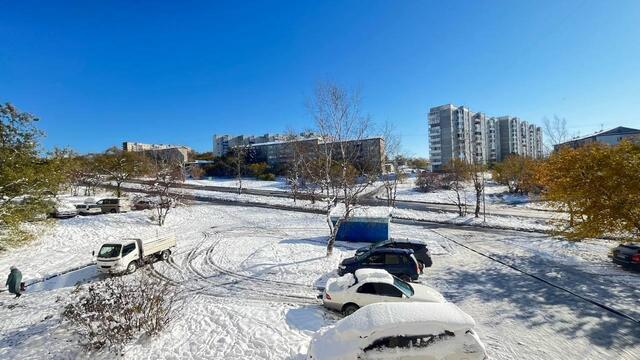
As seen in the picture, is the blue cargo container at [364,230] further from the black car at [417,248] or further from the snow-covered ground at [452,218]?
the snow-covered ground at [452,218]

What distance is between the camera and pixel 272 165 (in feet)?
287

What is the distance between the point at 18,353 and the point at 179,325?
4.14 meters

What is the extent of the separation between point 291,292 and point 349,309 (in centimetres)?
340

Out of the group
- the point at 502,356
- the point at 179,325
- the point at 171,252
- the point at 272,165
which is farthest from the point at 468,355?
the point at 272,165

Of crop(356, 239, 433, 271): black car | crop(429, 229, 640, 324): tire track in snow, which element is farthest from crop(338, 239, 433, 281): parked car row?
crop(429, 229, 640, 324): tire track in snow

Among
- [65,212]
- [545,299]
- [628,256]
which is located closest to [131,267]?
[545,299]

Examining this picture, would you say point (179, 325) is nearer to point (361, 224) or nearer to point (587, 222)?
point (361, 224)

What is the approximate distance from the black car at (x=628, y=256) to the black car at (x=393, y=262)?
10.9m

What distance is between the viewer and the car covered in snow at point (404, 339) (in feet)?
19.7

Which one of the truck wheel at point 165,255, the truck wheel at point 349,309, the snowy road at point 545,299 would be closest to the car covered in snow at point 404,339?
the snowy road at point 545,299

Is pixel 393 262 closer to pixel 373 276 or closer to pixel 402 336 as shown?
pixel 373 276

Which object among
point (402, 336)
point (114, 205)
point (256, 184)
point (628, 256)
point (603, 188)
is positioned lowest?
point (628, 256)

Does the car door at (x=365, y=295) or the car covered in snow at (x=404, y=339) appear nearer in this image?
the car covered in snow at (x=404, y=339)

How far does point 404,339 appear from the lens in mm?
6086
